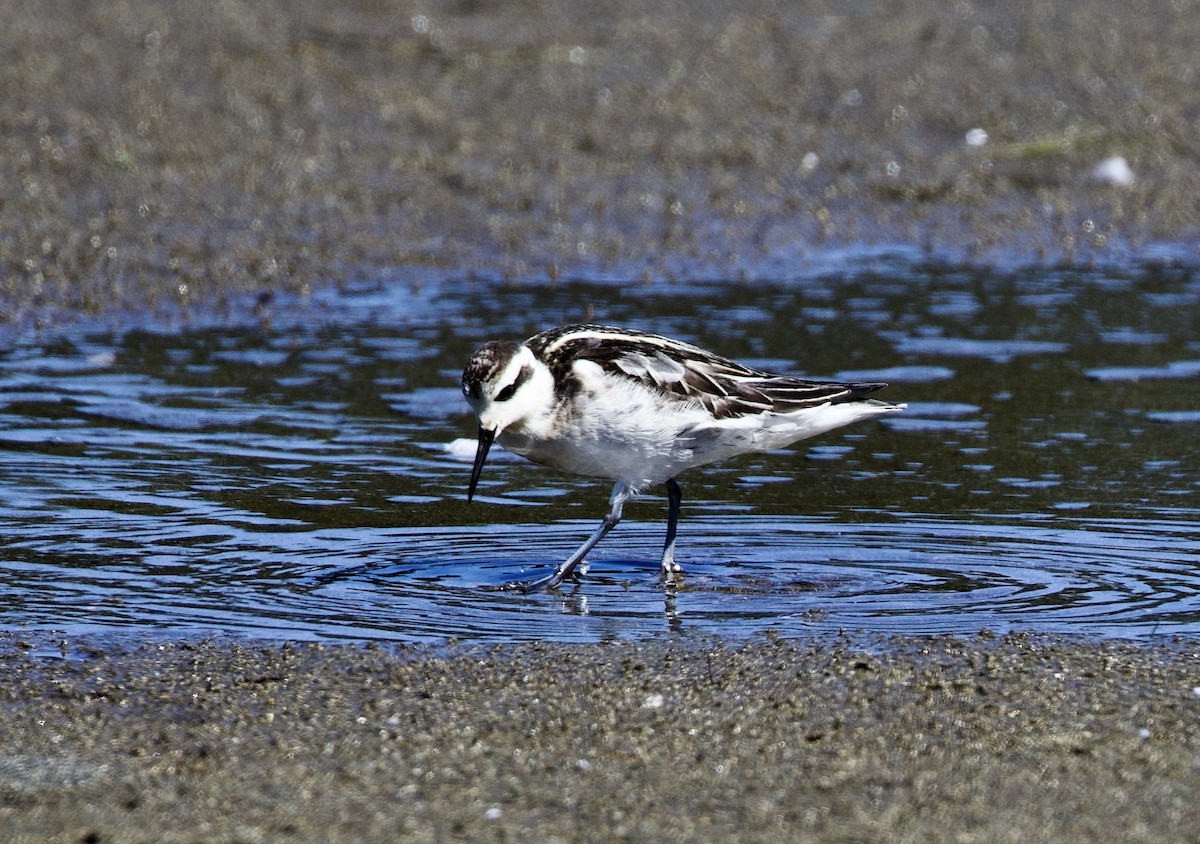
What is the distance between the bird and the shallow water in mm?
420

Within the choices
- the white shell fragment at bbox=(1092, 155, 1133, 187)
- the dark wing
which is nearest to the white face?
the dark wing

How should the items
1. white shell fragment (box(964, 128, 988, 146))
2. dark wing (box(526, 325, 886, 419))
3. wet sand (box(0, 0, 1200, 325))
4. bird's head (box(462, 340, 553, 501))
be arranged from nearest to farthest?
bird's head (box(462, 340, 553, 501)), dark wing (box(526, 325, 886, 419)), wet sand (box(0, 0, 1200, 325)), white shell fragment (box(964, 128, 988, 146))

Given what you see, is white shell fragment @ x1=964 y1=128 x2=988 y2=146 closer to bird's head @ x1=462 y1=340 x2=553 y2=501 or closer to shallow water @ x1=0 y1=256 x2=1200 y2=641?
shallow water @ x1=0 y1=256 x2=1200 y2=641

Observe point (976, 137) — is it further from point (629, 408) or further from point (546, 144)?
point (629, 408)

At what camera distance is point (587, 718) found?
228 inches

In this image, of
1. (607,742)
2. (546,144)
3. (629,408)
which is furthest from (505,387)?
(546,144)

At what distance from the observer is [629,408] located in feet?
25.1

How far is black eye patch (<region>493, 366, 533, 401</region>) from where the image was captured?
742 centimetres

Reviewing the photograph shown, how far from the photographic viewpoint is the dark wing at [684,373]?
7.72 m

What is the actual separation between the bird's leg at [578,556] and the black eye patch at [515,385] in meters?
0.74

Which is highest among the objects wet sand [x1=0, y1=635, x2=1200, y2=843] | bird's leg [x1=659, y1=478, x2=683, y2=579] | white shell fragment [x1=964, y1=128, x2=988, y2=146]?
white shell fragment [x1=964, y1=128, x2=988, y2=146]

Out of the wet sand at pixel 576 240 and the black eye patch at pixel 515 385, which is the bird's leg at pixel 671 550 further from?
the wet sand at pixel 576 240

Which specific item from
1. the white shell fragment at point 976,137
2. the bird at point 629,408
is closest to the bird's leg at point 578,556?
the bird at point 629,408

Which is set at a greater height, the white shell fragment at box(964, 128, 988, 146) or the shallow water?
the white shell fragment at box(964, 128, 988, 146)
